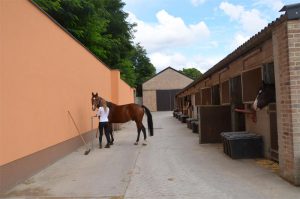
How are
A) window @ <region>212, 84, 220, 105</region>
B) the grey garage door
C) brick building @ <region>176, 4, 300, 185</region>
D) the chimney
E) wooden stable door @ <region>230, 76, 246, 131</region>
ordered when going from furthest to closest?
the grey garage door
window @ <region>212, 84, 220, 105</region>
wooden stable door @ <region>230, 76, 246, 131</region>
brick building @ <region>176, 4, 300, 185</region>
the chimney

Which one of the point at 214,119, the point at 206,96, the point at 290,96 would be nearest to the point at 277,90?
the point at 290,96

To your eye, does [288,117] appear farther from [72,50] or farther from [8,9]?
[72,50]

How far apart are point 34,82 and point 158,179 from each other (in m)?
3.45

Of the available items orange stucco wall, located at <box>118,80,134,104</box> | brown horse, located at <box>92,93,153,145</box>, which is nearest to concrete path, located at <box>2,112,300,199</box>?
brown horse, located at <box>92,93,153,145</box>

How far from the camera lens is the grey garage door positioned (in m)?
55.9

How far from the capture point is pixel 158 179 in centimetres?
702

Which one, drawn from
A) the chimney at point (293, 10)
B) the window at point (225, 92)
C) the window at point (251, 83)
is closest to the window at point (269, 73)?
the window at point (251, 83)

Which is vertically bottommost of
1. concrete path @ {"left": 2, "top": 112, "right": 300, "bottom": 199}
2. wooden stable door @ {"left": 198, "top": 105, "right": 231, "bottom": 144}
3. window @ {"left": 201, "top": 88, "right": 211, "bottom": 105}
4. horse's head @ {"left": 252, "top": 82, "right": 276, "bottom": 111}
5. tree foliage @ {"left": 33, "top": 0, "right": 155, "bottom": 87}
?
concrete path @ {"left": 2, "top": 112, "right": 300, "bottom": 199}

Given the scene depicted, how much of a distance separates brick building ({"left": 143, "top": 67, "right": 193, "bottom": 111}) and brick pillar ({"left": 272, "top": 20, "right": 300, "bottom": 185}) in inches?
1922

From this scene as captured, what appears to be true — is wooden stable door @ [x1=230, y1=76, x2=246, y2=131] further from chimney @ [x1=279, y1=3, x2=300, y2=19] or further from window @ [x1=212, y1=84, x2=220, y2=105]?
chimney @ [x1=279, y1=3, x2=300, y2=19]

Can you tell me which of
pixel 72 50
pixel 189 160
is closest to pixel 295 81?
pixel 189 160

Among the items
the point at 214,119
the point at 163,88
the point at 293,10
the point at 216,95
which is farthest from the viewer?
the point at 163,88

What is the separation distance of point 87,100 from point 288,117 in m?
8.91

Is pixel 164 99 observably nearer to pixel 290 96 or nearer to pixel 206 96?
pixel 206 96
